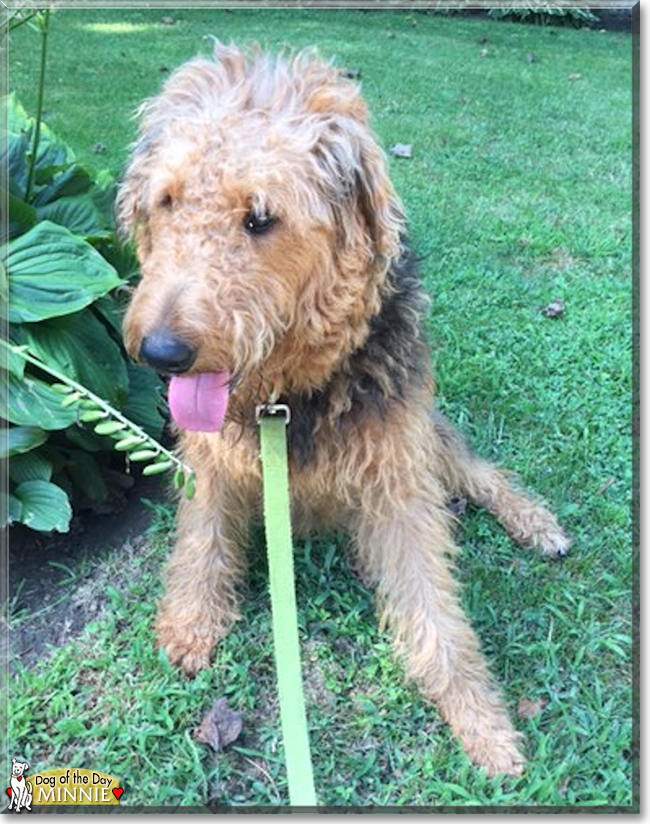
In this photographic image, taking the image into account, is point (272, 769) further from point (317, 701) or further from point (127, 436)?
point (127, 436)

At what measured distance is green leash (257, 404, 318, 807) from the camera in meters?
2.14

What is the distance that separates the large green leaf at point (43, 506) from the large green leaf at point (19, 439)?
0.56 feet

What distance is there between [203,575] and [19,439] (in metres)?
0.86

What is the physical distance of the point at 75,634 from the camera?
121 inches

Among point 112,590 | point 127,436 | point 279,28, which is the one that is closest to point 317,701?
point 112,590

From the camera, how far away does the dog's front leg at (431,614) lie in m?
2.78

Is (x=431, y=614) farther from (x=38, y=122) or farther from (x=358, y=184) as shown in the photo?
(x=38, y=122)

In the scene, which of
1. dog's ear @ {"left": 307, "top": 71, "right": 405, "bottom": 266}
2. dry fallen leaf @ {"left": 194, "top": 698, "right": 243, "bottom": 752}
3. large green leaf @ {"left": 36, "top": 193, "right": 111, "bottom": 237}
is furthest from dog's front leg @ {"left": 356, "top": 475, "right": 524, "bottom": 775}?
large green leaf @ {"left": 36, "top": 193, "right": 111, "bottom": 237}

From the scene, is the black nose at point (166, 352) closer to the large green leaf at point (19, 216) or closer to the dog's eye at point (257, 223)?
the dog's eye at point (257, 223)

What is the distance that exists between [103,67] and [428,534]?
766 cm

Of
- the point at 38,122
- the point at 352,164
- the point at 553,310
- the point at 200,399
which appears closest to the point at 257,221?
the point at 352,164

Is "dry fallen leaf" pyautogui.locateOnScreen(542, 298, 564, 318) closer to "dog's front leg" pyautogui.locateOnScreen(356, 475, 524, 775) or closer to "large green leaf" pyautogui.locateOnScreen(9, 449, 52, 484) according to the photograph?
"dog's front leg" pyautogui.locateOnScreen(356, 475, 524, 775)

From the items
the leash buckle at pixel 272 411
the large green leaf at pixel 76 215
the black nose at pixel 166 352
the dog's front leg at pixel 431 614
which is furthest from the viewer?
the large green leaf at pixel 76 215

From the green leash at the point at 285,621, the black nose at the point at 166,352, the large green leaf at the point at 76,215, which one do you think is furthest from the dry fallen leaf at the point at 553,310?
the black nose at the point at 166,352
